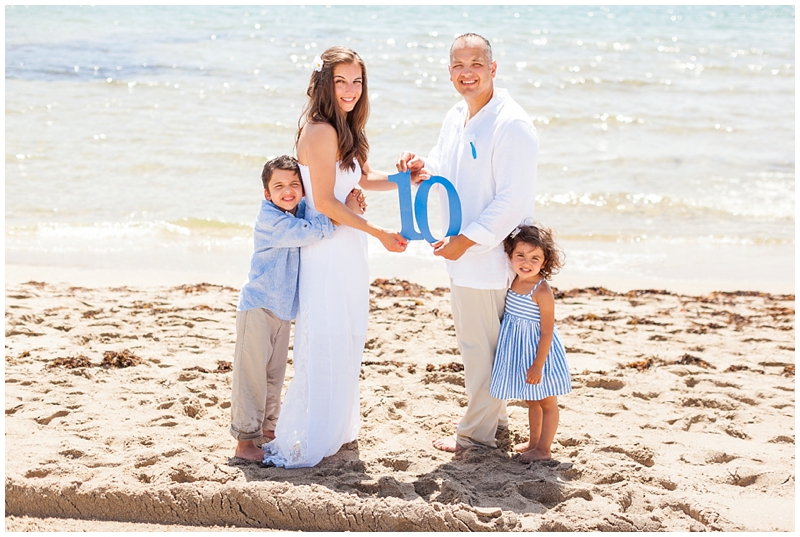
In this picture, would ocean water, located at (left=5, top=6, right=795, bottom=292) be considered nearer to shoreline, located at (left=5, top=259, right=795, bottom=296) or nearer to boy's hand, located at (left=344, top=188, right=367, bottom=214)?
shoreline, located at (left=5, top=259, right=795, bottom=296)

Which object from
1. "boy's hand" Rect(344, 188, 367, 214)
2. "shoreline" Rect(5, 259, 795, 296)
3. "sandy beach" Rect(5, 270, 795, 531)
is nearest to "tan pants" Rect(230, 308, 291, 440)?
"sandy beach" Rect(5, 270, 795, 531)

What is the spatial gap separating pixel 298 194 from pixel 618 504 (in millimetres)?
2059

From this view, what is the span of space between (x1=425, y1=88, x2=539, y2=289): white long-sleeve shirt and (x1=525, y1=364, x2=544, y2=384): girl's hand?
43 centimetres

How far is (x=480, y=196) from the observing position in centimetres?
391

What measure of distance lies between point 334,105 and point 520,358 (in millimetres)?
1532

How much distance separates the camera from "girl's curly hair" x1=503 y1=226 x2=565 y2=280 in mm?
3848

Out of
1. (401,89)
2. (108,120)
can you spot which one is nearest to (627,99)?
(401,89)

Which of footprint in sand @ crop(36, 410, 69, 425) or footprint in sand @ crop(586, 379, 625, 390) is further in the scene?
footprint in sand @ crop(586, 379, 625, 390)

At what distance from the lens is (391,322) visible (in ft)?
20.7

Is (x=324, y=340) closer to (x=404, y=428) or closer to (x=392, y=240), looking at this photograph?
(x=392, y=240)

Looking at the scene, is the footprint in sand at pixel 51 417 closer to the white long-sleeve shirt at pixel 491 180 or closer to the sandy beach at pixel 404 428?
the sandy beach at pixel 404 428

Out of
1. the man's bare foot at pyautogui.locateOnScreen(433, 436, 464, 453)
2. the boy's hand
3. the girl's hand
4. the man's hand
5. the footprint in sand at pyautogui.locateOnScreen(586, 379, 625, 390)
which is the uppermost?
the boy's hand

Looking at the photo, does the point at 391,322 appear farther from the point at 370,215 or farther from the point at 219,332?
the point at 370,215

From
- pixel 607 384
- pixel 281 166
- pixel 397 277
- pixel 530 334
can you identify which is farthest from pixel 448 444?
pixel 397 277
